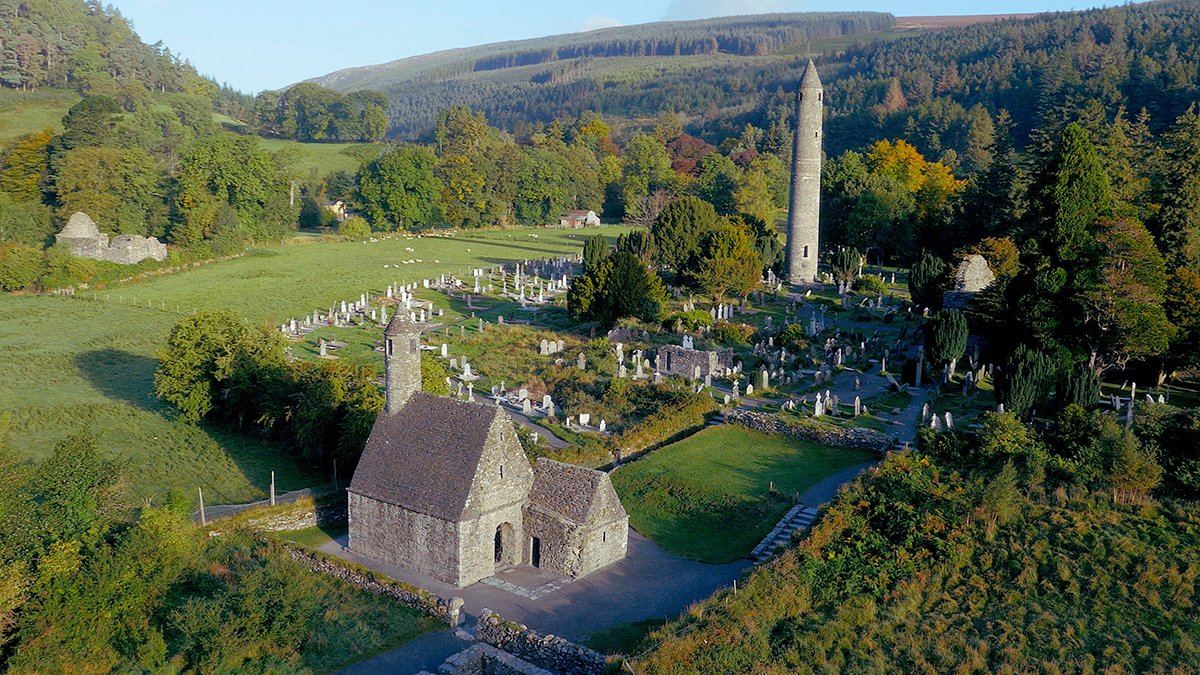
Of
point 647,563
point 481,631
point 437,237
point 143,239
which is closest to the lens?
point 481,631

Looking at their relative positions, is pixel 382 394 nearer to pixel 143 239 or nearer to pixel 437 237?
pixel 143 239

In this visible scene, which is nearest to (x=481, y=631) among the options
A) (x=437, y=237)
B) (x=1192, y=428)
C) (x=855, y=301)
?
(x=1192, y=428)

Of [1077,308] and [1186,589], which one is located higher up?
[1077,308]

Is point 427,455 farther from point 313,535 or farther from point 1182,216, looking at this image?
point 1182,216

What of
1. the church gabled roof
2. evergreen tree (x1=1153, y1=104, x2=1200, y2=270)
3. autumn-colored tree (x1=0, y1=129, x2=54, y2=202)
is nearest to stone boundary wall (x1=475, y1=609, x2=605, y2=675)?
the church gabled roof

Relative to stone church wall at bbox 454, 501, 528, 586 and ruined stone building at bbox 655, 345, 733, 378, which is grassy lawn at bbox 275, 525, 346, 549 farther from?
ruined stone building at bbox 655, 345, 733, 378

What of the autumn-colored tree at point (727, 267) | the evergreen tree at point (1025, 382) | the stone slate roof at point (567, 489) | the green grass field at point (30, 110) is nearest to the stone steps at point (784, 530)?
the stone slate roof at point (567, 489)

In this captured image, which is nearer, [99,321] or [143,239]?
[99,321]

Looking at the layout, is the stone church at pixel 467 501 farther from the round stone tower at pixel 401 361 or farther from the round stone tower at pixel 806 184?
the round stone tower at pixel 806 184
